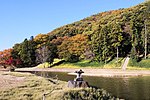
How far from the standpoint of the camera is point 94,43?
4112 inches

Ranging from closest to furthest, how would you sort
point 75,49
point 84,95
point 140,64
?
point 84,95
point 140,64
point 75,49

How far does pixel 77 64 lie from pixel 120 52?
15707mm

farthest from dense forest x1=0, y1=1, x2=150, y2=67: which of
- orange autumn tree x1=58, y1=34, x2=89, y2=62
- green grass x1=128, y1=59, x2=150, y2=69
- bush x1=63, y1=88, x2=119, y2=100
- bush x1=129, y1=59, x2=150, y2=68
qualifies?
bush x1=63, y1=88, x2=119, y2=100

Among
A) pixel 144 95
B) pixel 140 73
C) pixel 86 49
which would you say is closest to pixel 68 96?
pixel 144 95

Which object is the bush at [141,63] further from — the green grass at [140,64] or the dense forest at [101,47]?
the dense forest at [101,47]

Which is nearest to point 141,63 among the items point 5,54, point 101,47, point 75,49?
point 101,47

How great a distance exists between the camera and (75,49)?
11269 centimetres

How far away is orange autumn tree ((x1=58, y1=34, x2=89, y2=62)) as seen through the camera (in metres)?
112

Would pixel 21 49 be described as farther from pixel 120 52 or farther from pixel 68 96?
pixel 68 96

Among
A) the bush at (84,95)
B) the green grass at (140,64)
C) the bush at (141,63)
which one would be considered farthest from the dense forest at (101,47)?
the bush at (84,95)

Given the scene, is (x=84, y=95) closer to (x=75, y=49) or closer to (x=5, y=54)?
(x=75, y=49)

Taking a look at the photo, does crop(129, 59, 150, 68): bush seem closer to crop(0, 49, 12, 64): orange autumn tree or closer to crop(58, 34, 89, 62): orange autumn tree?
crop(58, 34, 89, 62): orange autumn tree

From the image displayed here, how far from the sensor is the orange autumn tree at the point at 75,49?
366ft

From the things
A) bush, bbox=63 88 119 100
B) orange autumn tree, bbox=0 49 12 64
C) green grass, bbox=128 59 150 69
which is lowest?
bush, bbox=63 88 119 100
